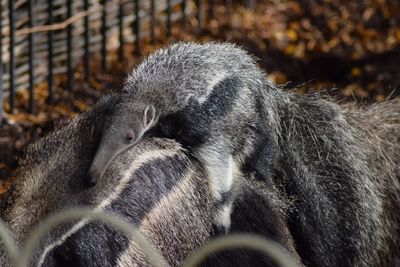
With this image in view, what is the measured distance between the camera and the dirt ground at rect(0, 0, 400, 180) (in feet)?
30.2

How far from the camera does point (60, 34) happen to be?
977 centimetres

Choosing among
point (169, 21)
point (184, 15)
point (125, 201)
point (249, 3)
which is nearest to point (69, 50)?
point (169, 21)

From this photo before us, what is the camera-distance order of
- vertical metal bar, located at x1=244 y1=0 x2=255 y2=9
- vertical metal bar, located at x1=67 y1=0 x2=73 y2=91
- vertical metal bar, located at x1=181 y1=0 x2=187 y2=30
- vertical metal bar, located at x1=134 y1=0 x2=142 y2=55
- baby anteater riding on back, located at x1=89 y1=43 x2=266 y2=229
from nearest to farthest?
baby anteater riding on back, located at x1=89 y1=43 x2=266 y2=229 < vertical metal bar, located at x1=67 y1=0 x2=73 y2=91 < vertical metal bar, located at x1=134 y1=0 x2=142 y2=55 < vertical metal bar, located at x1=181 y1=0 x2=187 y2=30 < vertical metal bar, located at x1=244 y1=0 x2=255 y2=9

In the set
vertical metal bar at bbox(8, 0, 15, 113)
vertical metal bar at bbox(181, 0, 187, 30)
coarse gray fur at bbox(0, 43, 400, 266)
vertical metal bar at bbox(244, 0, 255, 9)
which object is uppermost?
coarse gray fur at bbox(0, 43, 400, 266)

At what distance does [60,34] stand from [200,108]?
4.46 metres

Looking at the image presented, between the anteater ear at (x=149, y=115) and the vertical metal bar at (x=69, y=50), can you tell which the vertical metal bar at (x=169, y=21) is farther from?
the anteater ear at (x=149, y=115)

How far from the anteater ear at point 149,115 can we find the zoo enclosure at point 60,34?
3.43 metres

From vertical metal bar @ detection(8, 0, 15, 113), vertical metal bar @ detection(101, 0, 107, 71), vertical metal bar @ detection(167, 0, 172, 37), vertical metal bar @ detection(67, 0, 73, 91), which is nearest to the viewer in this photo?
vertical metal bar @ detection(8, 0, 15, 113)

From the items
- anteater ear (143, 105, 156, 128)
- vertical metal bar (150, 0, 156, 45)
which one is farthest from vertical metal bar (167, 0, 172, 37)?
anteater ear (143, 105, 156, 128)

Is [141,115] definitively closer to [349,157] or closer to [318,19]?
[349,157]

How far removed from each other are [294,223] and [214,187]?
657mm

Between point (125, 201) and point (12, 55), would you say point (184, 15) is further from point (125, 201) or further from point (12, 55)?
point (125, 201)

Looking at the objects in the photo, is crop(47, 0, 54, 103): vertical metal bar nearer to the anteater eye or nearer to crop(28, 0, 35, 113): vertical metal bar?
crop(28, 0, 35, 113): vertical metal bar

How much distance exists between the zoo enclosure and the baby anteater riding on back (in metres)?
3.17
